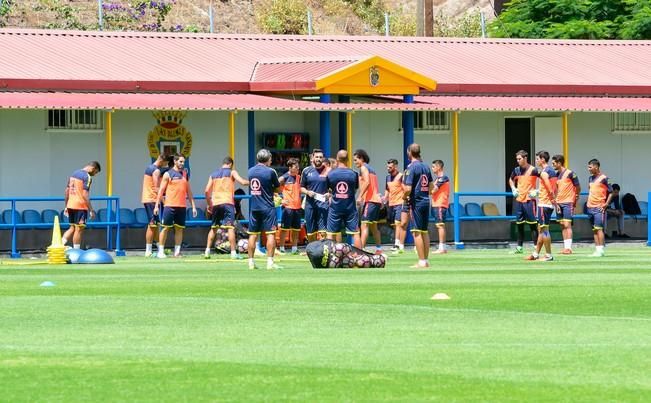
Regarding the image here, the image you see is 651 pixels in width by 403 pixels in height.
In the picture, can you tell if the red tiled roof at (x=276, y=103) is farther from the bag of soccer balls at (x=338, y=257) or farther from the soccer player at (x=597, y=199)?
the bag of soccer balls at (x=338, y=257)

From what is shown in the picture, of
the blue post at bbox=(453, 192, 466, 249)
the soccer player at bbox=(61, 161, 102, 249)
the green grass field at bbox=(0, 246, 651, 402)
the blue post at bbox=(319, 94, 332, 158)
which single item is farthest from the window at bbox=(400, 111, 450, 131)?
the green grass field at bbox=(0, 246, 651, 402)

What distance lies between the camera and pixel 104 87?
34.6 m

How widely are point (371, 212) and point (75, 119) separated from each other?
290 inches

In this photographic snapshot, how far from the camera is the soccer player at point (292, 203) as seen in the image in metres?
31.8

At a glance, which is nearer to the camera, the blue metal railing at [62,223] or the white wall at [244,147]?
the blue metal railing at [62,223]

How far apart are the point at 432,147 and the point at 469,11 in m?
32.1

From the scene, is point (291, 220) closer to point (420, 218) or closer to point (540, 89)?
point (420, 218)

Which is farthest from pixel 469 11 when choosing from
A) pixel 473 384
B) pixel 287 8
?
pixel 473 384

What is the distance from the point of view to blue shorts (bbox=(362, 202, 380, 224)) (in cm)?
3138

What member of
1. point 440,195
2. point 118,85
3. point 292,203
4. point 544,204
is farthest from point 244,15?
point 544,204

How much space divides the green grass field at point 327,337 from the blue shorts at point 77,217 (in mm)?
7543

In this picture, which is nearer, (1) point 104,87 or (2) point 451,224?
(1) point 104,87

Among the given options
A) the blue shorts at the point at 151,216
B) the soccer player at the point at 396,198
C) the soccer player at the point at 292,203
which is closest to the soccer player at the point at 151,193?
the blue shorts at the point at 151,216

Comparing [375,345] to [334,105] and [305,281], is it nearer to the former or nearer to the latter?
[305,281]
